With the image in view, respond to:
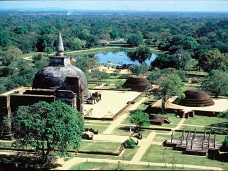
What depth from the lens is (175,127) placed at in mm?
39344

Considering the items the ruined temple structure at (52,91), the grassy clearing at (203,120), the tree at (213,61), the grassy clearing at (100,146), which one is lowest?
the grassy clearing at (203,120)

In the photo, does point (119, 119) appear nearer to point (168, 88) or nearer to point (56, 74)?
point (168, 88)

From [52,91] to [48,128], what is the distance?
1230 centimetres

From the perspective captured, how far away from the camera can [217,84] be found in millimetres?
50781

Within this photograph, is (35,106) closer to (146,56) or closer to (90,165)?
(90,165)

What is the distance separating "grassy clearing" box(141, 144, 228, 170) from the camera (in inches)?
1123

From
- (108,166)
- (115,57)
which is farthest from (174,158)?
(115,57)

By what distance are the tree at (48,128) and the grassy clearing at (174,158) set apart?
236 inches

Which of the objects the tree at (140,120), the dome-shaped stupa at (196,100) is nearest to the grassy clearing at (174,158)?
the tree at (140,120)

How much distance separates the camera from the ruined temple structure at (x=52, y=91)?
113 feet

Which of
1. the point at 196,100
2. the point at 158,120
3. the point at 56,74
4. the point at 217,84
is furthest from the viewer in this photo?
the point at 217,84

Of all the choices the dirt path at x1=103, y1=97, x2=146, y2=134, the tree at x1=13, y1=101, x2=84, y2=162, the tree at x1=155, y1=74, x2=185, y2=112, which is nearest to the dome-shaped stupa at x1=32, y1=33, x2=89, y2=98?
the dirt path at x1=103, y1=97, x2=146, y2=134

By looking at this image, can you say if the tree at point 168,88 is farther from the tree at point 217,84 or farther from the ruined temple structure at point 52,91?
the ruined temple structure at point 52,91

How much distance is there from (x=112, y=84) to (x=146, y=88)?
7046mm
